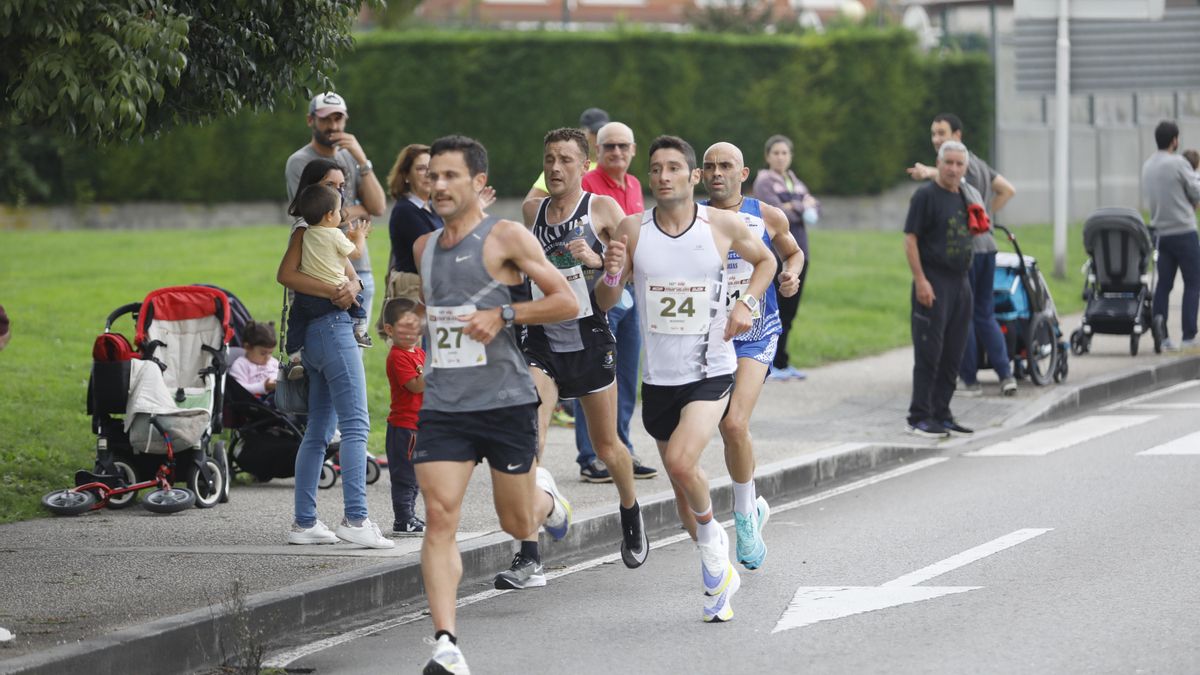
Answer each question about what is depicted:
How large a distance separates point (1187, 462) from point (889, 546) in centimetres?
336

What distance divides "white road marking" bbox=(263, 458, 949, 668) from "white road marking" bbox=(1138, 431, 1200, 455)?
137 centimetres

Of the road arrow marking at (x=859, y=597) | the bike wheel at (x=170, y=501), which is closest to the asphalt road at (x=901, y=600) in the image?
the road arrow marking at (x=859, y=597)

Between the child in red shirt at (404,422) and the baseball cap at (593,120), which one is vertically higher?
the baseball cap at (593,120)

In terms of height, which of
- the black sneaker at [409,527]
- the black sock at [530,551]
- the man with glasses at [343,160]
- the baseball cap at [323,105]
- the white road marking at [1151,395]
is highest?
the baseball cap at [323,105]

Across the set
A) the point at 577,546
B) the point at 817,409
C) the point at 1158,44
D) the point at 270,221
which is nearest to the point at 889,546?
the point at 577,546

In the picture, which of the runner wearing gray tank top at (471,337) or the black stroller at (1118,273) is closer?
the runner wearing gray tank top at (471,337)

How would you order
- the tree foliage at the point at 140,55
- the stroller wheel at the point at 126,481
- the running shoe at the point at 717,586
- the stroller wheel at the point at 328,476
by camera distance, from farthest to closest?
the stroller wheel at the point at 328,476 < the stroller wheel at the point at 126,481 < the running shoe at the point at 717,586 < the tree foliage at the point at 140,55

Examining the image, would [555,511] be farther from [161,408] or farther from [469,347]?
[161,408]

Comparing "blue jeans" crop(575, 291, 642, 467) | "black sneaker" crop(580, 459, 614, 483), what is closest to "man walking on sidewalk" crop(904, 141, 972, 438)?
"blue jeans" crop(575, 291, 642, 467)

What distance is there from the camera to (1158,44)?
74.5 ft

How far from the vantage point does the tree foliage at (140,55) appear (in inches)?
277

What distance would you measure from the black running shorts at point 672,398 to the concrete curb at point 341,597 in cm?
118

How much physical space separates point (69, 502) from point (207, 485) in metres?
0.73

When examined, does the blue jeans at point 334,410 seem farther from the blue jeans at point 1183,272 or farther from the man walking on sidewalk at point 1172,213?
the blue jeans at point 1183,272
